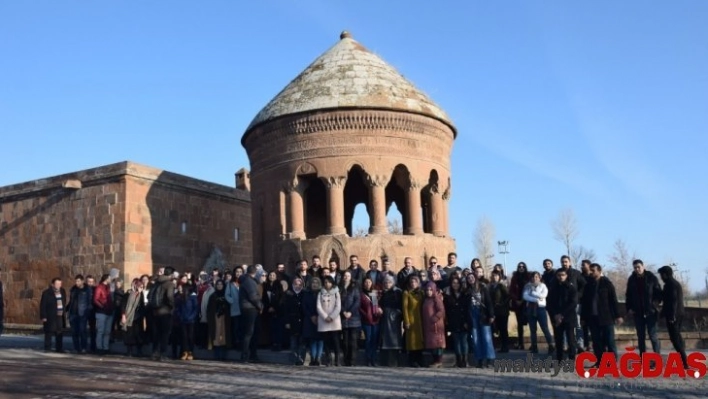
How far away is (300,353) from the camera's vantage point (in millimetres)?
10586

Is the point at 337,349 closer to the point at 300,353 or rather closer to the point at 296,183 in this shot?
the point at 300,353

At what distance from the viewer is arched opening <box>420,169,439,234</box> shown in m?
15.8

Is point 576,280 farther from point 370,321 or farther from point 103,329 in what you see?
point 103,329

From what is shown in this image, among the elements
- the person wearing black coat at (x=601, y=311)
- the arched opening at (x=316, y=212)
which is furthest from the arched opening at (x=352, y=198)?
the person wearing black coat at (x=601, y=311)

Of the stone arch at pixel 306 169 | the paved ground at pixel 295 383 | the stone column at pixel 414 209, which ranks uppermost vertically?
the stone arch at pixel 306 169

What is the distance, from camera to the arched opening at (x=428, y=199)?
1580 cm

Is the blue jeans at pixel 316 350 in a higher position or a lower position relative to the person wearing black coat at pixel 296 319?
lower

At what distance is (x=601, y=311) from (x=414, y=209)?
6379 mm

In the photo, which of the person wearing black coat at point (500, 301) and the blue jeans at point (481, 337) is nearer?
the blue jeans at point (481, 337)

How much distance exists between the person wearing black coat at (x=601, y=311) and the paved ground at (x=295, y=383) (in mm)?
943

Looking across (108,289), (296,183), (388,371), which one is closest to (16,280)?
(108,289)

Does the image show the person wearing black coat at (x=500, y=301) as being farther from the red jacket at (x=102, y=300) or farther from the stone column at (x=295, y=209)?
the red jacket at (x=102, y=300)

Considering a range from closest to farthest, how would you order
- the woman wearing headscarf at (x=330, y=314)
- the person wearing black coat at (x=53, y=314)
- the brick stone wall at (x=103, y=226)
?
the woman wearing headscarf at (x=330, y=314) < the person wearing black coat at (x=53, y=314) < the brick stone wall at (x=103, y=226)

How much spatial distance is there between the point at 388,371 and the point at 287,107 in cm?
738
